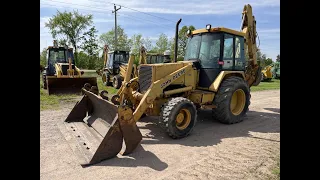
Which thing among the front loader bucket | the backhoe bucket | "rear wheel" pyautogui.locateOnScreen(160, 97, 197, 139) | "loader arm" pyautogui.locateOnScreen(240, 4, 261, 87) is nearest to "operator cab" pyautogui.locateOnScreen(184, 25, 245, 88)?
"loader arm" pyautogui.locateOnScreen(240, 4, 261, 87)

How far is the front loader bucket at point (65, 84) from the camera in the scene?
1085cm

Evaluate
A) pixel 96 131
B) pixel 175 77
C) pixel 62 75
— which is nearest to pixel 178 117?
pixel 175 77

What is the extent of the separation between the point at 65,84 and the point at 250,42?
775 cm

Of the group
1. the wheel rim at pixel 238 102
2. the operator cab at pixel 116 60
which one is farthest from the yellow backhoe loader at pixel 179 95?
the operator cab at pixel 116 60

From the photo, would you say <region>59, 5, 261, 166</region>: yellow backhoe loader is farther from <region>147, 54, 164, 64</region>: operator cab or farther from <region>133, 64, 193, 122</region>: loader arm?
<region>147, 54, 164, 64</region>: operator cab

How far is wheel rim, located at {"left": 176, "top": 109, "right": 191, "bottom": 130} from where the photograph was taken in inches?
208

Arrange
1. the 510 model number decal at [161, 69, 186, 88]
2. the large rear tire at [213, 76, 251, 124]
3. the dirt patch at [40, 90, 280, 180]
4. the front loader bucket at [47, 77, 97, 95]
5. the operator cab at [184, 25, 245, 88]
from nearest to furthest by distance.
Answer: the dirt patch at [40, 90, 280, 180], the 510 model number decal at [161, 69, 186, 88], the large rear tire at [213, 76, 251, 124], the operator cab at [184, 25, 245, 88], the front loader bucket at [47, 77, 97, 95]

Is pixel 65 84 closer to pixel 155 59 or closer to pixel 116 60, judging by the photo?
pixel 116 60

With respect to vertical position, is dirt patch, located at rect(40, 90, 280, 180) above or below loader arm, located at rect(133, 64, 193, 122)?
below

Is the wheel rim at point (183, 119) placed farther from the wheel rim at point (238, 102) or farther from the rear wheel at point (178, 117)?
the wheel rim at point (238, 102)
